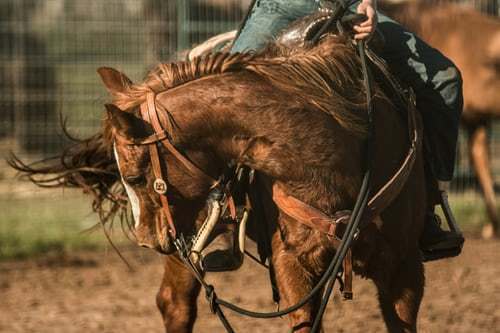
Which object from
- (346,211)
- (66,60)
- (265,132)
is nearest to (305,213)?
(346,211)

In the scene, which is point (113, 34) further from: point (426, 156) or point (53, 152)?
point (426, 156)

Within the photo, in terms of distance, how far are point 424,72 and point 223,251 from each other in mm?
1292

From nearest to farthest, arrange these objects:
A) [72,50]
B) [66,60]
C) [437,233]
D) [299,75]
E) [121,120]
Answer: [121,120] → [299,75] → [437,233] → [66,60] → [72,50]

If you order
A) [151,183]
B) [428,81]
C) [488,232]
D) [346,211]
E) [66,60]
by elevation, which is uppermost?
[428,81]

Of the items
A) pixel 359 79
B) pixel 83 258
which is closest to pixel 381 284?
pixel 359 79

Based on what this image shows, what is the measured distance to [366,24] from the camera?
4.36 meters

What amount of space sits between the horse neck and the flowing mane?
0.16 feet

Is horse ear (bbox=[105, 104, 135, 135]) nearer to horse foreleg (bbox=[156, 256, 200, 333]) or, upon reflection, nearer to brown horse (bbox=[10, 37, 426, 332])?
brown horse (bbox=[10, 37, 426, 332])

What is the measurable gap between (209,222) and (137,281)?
14.4 ft

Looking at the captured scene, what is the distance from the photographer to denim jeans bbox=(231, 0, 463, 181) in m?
4.69

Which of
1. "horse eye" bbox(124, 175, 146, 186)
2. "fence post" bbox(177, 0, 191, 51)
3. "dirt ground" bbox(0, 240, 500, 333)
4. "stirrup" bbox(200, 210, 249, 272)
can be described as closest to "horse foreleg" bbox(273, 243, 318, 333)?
"stirrup" bbox(200, 210, 249, 272)

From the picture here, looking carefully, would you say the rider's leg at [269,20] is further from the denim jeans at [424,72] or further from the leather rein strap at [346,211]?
the leather rein strap at [346,211]

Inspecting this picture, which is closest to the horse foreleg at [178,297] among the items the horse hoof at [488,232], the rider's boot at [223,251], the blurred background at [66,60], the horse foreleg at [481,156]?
the rider's boot at [223,251]

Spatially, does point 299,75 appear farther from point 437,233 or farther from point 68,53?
point 68,53
